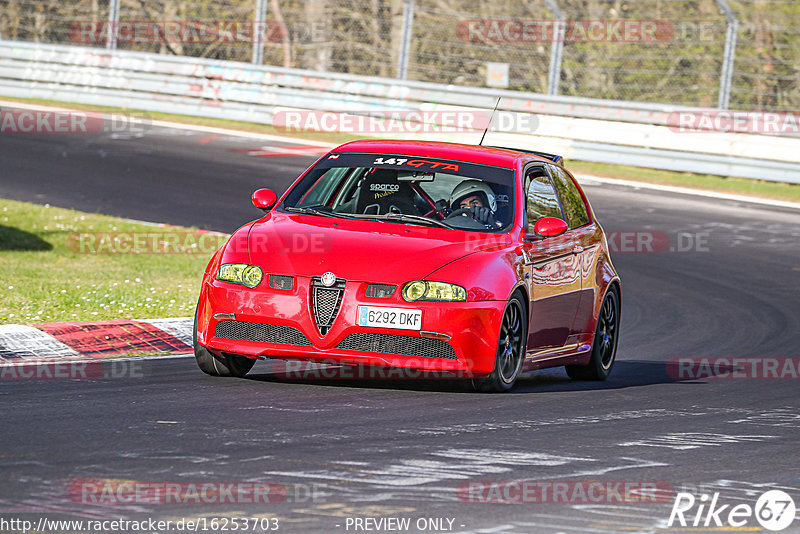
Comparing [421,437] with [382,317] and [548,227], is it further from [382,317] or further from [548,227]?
[548,227]

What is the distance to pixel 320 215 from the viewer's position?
29.1 feet

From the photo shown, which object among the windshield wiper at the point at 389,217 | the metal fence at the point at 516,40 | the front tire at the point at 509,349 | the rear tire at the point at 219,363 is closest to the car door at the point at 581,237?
the front tire at the point at 509,349

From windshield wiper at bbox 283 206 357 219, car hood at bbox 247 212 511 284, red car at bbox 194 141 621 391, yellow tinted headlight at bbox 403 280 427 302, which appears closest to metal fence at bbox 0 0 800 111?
red car at bbox 194 141 621 391

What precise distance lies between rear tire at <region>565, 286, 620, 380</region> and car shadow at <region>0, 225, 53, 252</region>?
7026 mm

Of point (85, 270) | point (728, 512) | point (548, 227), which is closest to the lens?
point (728, 512)

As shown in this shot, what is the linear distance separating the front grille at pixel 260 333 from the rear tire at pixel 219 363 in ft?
0.89

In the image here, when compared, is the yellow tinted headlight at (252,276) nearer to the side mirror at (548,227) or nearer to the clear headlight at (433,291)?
→ the clear headlight at (433,291)

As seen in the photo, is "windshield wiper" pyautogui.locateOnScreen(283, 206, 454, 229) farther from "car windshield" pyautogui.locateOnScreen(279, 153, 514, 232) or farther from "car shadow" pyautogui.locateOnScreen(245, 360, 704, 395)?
"car shadow" pyautogui.locateOnScreen(245, 360, 704, 395)

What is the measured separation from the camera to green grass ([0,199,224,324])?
1093 cm

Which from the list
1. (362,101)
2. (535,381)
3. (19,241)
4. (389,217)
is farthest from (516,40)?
(389,217)

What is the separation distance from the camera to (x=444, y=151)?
372 inches

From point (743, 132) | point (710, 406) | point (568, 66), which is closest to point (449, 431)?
point (710, 406)

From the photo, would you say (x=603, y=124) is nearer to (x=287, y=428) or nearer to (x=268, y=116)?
(x=268, y=116)

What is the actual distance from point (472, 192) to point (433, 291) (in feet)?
4.54
